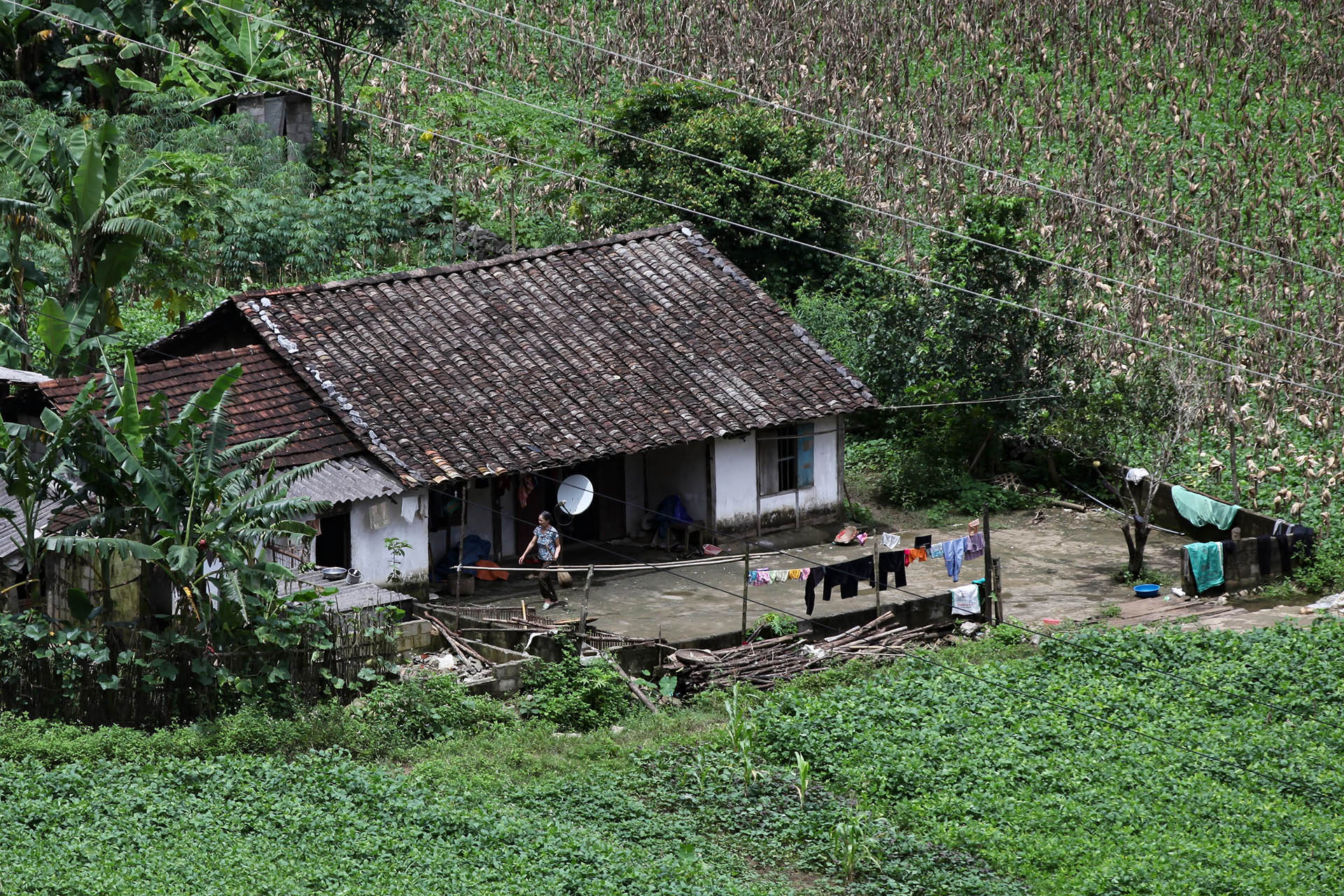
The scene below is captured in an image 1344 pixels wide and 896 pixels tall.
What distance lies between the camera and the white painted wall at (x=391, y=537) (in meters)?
18.5

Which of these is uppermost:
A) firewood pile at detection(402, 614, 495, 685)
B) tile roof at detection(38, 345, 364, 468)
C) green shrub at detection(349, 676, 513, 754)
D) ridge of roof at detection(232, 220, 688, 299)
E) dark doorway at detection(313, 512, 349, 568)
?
ridge of roof at detection(232, 220, 688, 299)

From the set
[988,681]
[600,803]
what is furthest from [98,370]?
[988,681]

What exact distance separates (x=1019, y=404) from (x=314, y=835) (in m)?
13.9

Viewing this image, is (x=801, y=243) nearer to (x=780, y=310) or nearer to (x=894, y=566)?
(x=780, y=310)

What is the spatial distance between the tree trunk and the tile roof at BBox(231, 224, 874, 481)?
3.99m

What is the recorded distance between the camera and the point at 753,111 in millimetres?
27156

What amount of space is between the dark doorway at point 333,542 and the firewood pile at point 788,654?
4.24 metres

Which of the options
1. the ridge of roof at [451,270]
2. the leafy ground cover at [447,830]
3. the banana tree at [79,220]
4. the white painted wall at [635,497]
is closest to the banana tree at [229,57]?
the ridge of roof at [451,270]

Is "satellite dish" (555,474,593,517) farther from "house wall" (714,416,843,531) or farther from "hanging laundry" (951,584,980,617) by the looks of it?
"hanging laundry" (951,584,980,617)

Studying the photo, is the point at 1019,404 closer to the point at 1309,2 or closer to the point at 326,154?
the point at 326,154

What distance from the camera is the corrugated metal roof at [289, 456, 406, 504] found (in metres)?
18.0

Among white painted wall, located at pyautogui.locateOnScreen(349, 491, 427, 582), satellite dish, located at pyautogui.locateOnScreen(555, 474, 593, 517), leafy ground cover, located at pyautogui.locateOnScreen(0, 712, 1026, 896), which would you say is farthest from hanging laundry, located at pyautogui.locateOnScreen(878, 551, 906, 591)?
white painted wall, located at pyautogui.locateOnScreen(349, 491, 427, 582)

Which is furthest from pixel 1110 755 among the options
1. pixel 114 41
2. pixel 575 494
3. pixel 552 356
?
pixel 114 41

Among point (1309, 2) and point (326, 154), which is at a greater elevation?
point (1309, 2)
